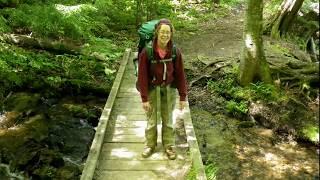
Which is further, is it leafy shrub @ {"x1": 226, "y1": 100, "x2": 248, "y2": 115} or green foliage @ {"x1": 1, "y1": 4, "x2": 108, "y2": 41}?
leafy shrub @ {"x1": 226, "y1": 100, "x2": 248, "y2": 115}

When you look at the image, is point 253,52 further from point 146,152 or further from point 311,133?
point 146,152

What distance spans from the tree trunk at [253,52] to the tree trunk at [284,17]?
570 cm

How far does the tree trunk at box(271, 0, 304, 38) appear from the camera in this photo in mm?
16359

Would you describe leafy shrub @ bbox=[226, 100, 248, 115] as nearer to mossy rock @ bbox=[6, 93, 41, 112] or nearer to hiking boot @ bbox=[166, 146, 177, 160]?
hiking boot @ bbox=[166, 146, 177, 160]

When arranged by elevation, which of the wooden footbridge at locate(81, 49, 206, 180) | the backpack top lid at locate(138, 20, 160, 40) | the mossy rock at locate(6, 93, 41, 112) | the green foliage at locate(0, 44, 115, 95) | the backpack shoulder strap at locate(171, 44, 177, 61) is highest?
the backpack top lid at locate(138, 20, 160, 40)

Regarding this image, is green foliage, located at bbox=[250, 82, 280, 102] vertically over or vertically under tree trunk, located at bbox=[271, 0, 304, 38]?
under

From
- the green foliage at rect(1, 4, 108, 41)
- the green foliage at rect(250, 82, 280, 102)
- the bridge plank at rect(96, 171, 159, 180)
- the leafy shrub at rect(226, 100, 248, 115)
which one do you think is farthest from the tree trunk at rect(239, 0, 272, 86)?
the bridge plank at rect(96, 171, 159, 180)

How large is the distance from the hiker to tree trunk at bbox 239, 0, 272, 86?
558 cm

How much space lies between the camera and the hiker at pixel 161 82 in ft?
18.4

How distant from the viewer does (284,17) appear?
17094 mm

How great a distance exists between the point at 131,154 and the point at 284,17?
12.4 meters

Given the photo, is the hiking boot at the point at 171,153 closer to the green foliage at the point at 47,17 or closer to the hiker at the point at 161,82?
the hiker at the point at 161,82

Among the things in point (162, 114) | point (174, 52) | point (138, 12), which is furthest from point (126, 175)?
point (138, 12)

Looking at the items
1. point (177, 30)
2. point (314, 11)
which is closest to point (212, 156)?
point (177, 30)
